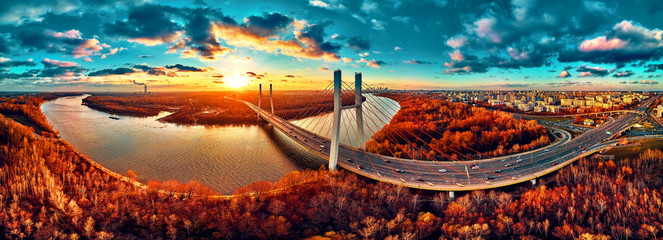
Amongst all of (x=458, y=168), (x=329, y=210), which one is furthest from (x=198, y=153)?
(x=458, y=168)

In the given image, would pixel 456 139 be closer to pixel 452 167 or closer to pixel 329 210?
pixel 452 167

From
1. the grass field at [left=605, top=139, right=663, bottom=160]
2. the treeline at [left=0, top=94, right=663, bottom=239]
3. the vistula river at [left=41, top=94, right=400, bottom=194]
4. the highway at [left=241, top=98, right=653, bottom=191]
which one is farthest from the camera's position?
the grass field at [left=605, top=139, right=663, bottom=160]

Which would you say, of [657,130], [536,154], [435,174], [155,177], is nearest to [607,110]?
[657,130]

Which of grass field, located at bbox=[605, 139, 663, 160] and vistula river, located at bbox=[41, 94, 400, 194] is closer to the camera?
vistula river, located at bbox=[41, 94, 400, 194]

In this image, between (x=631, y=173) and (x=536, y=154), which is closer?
(x=631, y=173)

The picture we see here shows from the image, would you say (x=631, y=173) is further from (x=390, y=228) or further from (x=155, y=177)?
(x=155, y=177)

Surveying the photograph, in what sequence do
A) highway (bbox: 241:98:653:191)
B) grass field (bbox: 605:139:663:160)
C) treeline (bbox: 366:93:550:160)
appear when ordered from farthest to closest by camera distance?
grass field (bbox: 605:139:663:160) → treeline (bbox: 366:93:550:160) → highway (bbox: 241:98:653:191)

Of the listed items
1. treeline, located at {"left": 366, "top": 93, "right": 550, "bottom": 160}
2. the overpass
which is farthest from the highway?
treeline, located at {"left": 366, "top": 93, "right": 550, "bottom": 160}

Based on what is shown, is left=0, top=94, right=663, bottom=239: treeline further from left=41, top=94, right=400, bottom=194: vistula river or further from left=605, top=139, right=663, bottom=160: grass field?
left=605, top=139, right=663, bottom=160: grass field

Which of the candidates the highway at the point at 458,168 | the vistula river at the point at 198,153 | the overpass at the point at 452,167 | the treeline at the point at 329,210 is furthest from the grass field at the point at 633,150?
the vistula river at the point at 198,153
